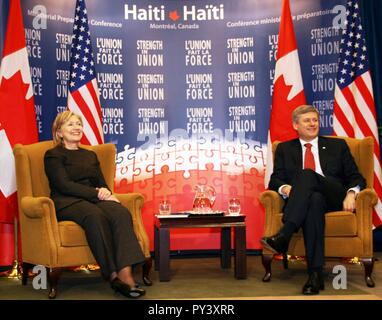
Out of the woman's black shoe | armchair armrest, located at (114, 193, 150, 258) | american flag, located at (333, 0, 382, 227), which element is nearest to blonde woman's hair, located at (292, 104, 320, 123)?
american flag, located at (333, 0, 382, 227)

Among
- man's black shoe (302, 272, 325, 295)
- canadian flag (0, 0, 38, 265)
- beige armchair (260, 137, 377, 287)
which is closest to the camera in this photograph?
man's black shoe (302, 272, 325, 295)

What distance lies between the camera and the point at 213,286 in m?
4.26

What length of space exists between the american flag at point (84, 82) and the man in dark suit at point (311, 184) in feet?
5.77

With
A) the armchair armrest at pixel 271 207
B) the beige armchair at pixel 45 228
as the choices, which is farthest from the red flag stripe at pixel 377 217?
the beige armchair at pixel 45 228

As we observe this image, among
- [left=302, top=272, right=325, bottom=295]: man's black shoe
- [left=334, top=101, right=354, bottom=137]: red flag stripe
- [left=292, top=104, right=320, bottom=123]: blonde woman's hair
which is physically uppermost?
[left=292, top=104, right=320, bottom=123]: blonde woman's hair

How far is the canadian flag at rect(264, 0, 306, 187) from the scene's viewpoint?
18.1 ft

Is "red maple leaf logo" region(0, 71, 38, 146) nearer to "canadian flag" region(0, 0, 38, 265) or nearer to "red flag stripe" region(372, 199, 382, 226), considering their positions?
"canadian flag" region(0, 0, 38, 265)

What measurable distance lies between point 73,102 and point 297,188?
2.35 m

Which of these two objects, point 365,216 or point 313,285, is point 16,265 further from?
point 365,216

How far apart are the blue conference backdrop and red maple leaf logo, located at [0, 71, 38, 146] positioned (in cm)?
96

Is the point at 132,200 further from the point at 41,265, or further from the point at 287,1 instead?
the point at 287,1

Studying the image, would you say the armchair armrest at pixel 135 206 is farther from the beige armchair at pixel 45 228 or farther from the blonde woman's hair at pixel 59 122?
the blonde woman's hair at pixel 59 122

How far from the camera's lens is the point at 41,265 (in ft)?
13.3
